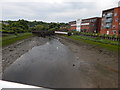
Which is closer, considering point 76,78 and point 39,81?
point 39,81

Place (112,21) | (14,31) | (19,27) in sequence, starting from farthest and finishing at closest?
(19,27) → (112,21) → (14,31)

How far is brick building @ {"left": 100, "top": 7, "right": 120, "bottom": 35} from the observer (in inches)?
806

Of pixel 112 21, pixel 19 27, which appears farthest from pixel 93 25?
pixel 19 27

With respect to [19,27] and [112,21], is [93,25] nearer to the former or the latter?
[112,21]

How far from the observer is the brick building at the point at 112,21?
67.2 ft

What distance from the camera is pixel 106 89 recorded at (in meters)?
3.45

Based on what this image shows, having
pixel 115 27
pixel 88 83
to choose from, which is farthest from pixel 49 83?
pixel 115 27

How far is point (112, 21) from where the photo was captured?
22.6 m

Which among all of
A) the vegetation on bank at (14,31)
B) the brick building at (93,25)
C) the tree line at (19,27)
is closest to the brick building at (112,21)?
the brick building at (93,25)

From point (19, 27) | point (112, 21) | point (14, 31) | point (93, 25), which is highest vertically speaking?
point (93, 25)

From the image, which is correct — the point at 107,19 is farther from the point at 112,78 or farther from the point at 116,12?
the point at 112,78

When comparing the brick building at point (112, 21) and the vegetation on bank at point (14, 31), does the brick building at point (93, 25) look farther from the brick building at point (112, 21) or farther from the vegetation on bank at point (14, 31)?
the vegetation on bank at point (14, 31)

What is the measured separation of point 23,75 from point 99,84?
3628 millimetres

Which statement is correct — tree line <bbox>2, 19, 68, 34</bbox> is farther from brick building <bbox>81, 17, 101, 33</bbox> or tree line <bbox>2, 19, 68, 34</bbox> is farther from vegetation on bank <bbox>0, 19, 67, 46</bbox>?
brick building <bbox>81, 17, 101, 33</bbox>
